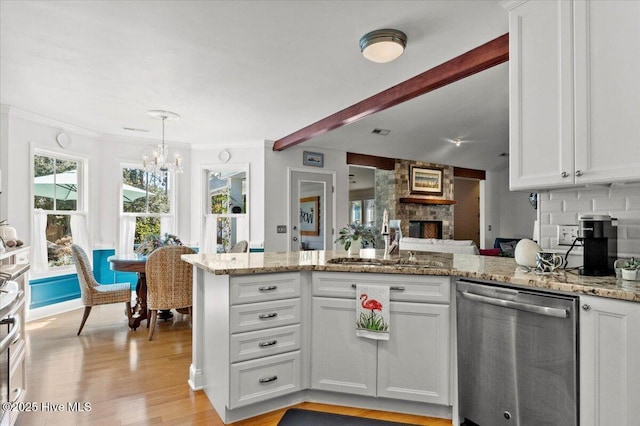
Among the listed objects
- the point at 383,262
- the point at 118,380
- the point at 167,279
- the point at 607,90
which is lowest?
the point at 118,380

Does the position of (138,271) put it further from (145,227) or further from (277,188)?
(277,188)

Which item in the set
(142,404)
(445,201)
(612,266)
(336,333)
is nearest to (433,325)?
(336,333)

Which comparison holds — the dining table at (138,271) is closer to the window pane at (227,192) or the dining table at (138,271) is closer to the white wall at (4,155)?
the white wall at (4,155)

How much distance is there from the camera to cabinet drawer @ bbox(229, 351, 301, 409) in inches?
83.0

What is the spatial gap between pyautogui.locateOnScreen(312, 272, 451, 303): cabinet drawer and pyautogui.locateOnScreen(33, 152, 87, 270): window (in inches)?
170

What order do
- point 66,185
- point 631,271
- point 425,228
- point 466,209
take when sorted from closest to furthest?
point 631,271 < point 66,185 < point 425,228 < point 466,209

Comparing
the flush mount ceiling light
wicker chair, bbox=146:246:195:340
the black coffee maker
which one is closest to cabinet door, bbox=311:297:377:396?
the black coffee maker

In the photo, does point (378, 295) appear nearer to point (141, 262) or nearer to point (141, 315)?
point (141, 262)

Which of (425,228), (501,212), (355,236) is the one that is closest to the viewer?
(355,236)

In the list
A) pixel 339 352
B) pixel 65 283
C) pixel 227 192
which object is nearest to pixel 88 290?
pixel 65 283

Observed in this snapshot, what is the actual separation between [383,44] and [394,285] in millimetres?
1658

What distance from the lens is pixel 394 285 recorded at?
2221mm

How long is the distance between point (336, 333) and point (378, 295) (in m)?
0.38

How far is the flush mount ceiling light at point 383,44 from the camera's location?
247 centimetres
